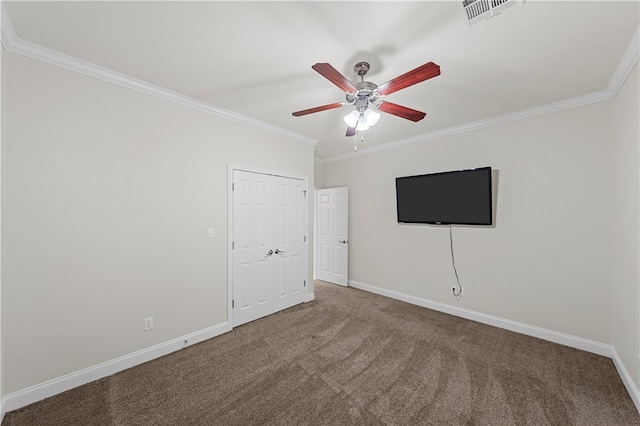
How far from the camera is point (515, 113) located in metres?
3.03

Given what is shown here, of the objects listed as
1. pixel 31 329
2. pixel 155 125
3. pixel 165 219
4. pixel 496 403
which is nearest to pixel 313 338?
pixel 496 403

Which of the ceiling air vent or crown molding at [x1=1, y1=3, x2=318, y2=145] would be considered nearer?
the ceiling air vent

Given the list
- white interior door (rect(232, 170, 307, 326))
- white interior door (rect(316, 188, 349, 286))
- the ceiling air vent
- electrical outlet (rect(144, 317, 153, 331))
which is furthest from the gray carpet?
the ceiling air vent

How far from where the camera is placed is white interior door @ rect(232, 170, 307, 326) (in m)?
3.22

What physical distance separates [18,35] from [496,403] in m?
4.35

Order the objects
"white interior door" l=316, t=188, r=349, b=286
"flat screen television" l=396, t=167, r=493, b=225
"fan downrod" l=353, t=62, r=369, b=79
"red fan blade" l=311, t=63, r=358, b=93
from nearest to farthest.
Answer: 1. "red fan blade" l=311, t=63, r=358, b=93
2. "fan downrod" l=353, t=62, r=369, b=79
3. "flat screen television" l=396, t=167, r=493, b=225
4. "white interior door" l=316, t=188, r=349, b=286

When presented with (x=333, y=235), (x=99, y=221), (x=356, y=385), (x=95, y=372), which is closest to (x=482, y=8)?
(x=356, y=385)

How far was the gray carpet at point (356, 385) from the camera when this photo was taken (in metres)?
1.80

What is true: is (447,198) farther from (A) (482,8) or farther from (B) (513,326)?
(A) (482,8)

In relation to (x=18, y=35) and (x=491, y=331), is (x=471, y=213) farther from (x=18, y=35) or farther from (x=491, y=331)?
(x=18, y=35)

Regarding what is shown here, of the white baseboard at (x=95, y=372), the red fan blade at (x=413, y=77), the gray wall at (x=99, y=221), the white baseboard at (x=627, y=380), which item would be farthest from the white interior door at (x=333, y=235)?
the white baseboard at (x=627, y=380)

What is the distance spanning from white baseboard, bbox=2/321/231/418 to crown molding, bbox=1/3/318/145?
2.48 meters

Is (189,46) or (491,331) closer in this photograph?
(189,46)

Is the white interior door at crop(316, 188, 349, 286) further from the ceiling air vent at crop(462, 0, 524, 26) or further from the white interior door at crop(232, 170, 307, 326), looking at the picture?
the ceiling air vent at crop(462, 0, 524, 26)
